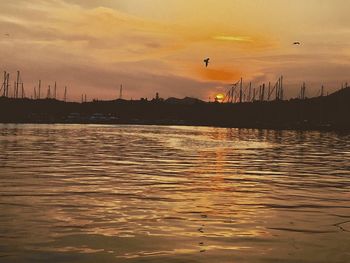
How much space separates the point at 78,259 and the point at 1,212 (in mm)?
6088

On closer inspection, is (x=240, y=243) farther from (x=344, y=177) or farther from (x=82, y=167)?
(x=82, y=167)

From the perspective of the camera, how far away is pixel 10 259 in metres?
11.5

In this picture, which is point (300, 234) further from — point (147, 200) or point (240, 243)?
point (147, 200)

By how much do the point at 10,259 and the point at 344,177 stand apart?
23458mm

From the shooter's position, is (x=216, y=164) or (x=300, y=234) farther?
(x=216, y=164)

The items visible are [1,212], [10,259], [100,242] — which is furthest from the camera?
[1,212]

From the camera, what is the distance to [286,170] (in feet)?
115

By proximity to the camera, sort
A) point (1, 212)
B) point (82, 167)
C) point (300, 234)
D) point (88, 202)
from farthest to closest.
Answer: point (82, 167) → point (88, 202) → point (1, 212) → point (300, 234)

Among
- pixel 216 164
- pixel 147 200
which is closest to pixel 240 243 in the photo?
pixel 147 200

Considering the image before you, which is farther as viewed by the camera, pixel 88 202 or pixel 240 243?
pixel 88 202

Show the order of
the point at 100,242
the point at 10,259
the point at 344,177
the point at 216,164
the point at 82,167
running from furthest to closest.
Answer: the point at 216,164 < the point at 82,167 < the point at 344,177 < the point at 100,242 < the point at 10,259

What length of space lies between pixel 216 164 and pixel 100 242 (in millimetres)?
25914

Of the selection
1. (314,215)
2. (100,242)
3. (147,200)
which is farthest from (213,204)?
(100,242)

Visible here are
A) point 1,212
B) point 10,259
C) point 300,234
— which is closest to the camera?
point 10,259
